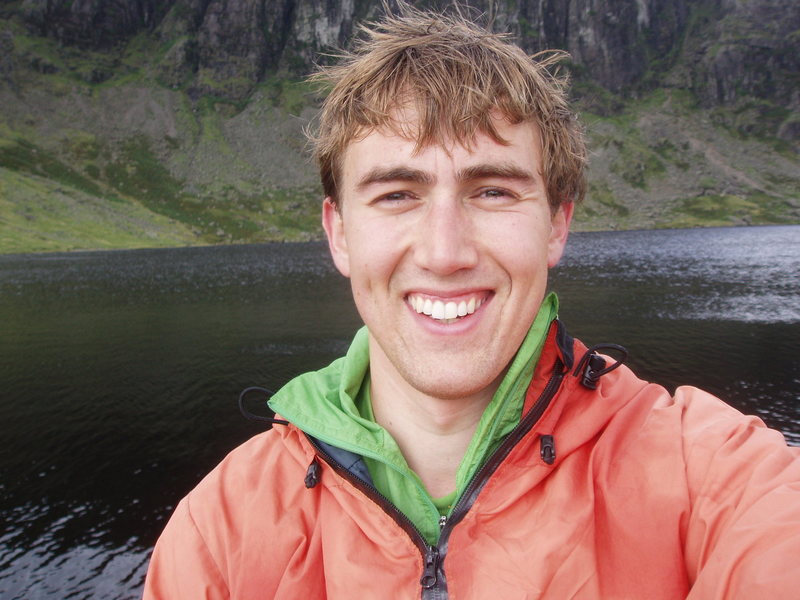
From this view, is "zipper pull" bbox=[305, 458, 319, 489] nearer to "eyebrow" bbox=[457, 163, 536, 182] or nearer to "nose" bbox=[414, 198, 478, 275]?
"nose" bbox=[414, 198, 478, 275]

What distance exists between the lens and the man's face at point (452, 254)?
319cm

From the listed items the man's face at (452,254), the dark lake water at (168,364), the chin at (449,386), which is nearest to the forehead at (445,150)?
the man's face at (452,254)

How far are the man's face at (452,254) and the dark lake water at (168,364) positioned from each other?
13.6 metres

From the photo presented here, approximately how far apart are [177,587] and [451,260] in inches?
101

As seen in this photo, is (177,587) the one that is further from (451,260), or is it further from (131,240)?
(131,240)

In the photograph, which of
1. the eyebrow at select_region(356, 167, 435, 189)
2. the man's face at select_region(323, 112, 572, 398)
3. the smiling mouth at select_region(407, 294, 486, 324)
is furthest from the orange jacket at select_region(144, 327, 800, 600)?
the eyebrow at select_region(356, 167, 435, 189)

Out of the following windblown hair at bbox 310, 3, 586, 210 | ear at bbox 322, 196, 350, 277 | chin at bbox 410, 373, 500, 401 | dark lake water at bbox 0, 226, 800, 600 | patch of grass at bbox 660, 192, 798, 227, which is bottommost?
patch of grass at bbox 660, 192, 798, 227

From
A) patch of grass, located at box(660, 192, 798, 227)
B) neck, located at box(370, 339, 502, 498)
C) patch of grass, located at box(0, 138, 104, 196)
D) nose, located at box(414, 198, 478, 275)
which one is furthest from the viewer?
patch of grass, located at box(660, 192, 798, 227)

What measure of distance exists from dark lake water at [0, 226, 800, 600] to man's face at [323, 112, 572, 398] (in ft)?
44.5

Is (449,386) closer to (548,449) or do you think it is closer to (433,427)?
(433,427)

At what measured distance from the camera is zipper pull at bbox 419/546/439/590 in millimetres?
2840

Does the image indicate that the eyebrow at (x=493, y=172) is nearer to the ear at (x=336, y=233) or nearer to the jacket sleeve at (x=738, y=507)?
the ear at (x=336, y=233)

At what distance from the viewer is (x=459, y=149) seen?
326 centimetres

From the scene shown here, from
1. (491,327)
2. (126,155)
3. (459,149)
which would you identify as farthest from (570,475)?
(126,155)
